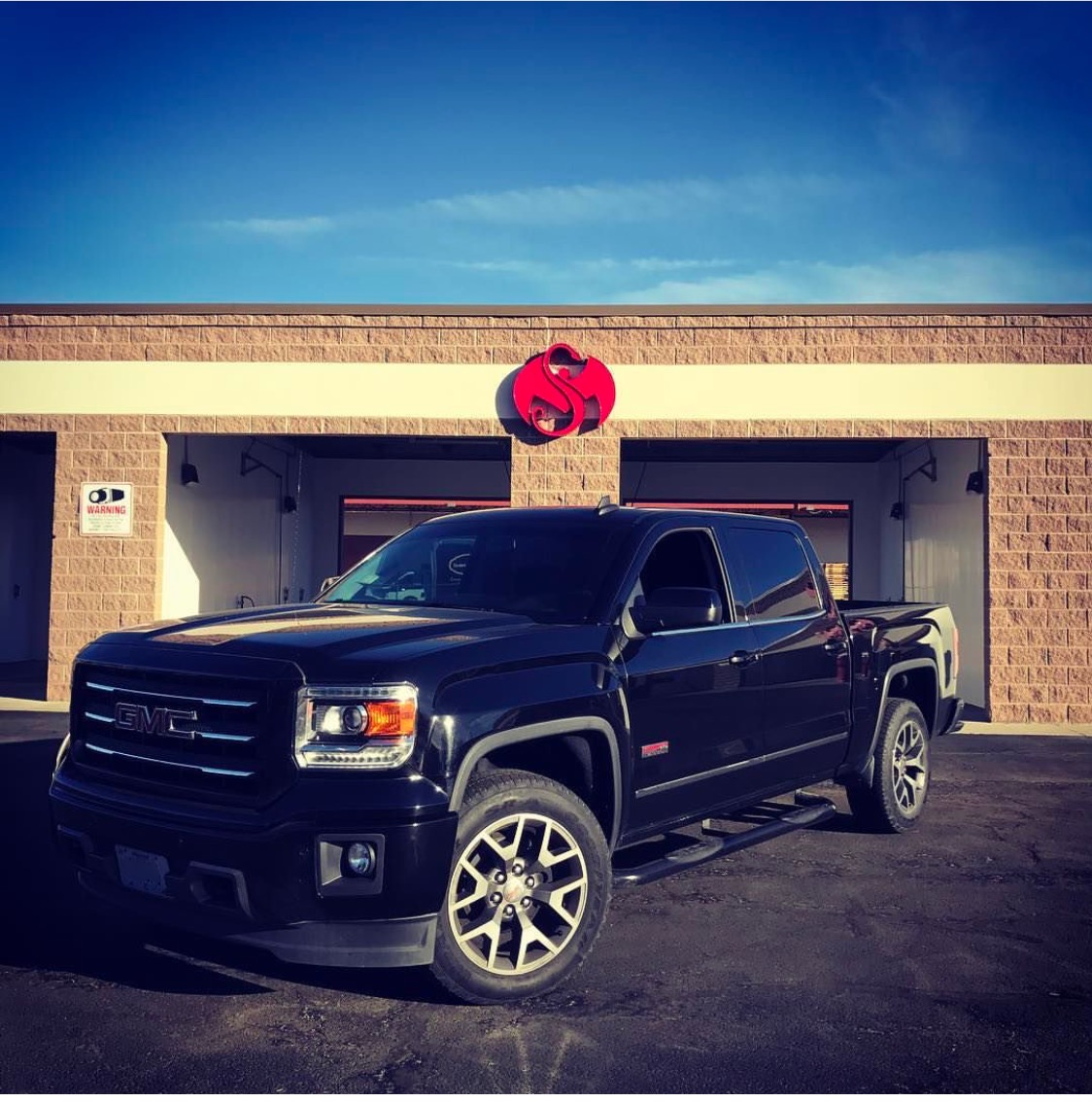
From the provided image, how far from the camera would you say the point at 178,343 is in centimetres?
1316

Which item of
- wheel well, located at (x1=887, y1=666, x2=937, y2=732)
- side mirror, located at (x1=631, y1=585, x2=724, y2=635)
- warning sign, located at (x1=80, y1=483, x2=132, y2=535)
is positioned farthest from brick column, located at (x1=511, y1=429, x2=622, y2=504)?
side mirror, located at (x1=631, y1=585, x2=724, y2=635)

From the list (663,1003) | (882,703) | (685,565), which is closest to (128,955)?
(663,1003)

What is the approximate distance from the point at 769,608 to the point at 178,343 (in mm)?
10133

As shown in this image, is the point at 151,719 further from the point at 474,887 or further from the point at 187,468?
the point at 187,468

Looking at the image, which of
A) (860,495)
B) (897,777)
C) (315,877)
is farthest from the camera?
(860,495)

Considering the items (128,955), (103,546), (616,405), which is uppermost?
(616,405)

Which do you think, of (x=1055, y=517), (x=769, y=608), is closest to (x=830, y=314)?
(x=1055, y=517)

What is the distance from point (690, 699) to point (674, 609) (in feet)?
1.79

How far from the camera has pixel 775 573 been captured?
5730mm

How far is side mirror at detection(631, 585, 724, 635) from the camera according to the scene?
171 inches

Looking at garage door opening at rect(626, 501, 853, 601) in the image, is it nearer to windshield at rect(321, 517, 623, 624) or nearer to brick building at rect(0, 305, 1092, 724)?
brick building at rect(0, 305, 1092, 724)

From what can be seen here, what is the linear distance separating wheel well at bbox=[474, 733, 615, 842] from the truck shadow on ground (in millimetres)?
904

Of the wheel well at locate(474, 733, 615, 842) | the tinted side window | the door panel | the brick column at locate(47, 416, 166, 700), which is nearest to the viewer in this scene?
the wheel well at locate(474, 733, 615, 842)

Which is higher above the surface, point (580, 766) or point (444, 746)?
point (444, 746)
